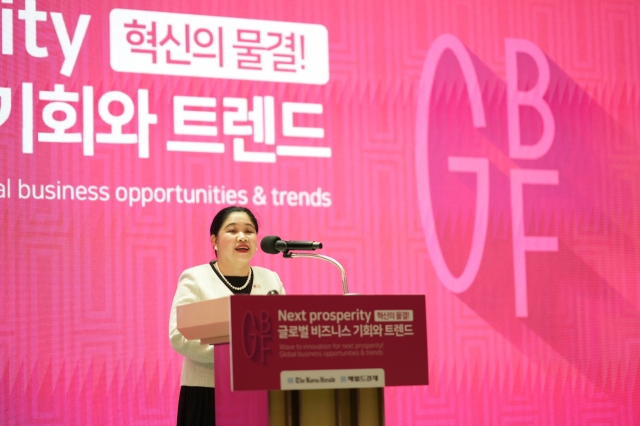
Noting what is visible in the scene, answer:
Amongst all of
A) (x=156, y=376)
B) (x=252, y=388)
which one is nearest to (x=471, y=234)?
(x=156, y=376)

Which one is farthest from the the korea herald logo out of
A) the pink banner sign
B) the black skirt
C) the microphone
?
the black skirt

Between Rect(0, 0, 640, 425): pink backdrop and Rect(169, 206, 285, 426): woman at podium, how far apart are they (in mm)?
786

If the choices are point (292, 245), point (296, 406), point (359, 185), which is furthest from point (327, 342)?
point (359, 185)

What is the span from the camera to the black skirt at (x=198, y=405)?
308 centimetres

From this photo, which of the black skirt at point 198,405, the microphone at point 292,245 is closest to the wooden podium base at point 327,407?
the microphone at point 292,245

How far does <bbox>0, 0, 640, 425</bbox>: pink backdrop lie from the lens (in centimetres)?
377

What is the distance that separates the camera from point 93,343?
379 cm

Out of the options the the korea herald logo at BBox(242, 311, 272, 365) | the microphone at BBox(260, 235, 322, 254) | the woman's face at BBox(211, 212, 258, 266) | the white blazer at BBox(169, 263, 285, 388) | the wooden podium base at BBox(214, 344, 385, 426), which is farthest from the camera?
the woman's face at BBox(211, 212, 258, 266)

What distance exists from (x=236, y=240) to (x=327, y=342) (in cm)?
107

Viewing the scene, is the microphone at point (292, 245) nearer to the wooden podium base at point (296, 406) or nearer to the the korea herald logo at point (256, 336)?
the wooden podium base at point (296, 406)

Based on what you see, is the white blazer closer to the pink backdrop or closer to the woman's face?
the woman's face

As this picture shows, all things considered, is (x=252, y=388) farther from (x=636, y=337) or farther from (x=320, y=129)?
(x=636, y=337)

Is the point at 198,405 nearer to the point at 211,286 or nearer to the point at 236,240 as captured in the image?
the point at 211,286

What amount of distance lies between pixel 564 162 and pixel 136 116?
2.17m
